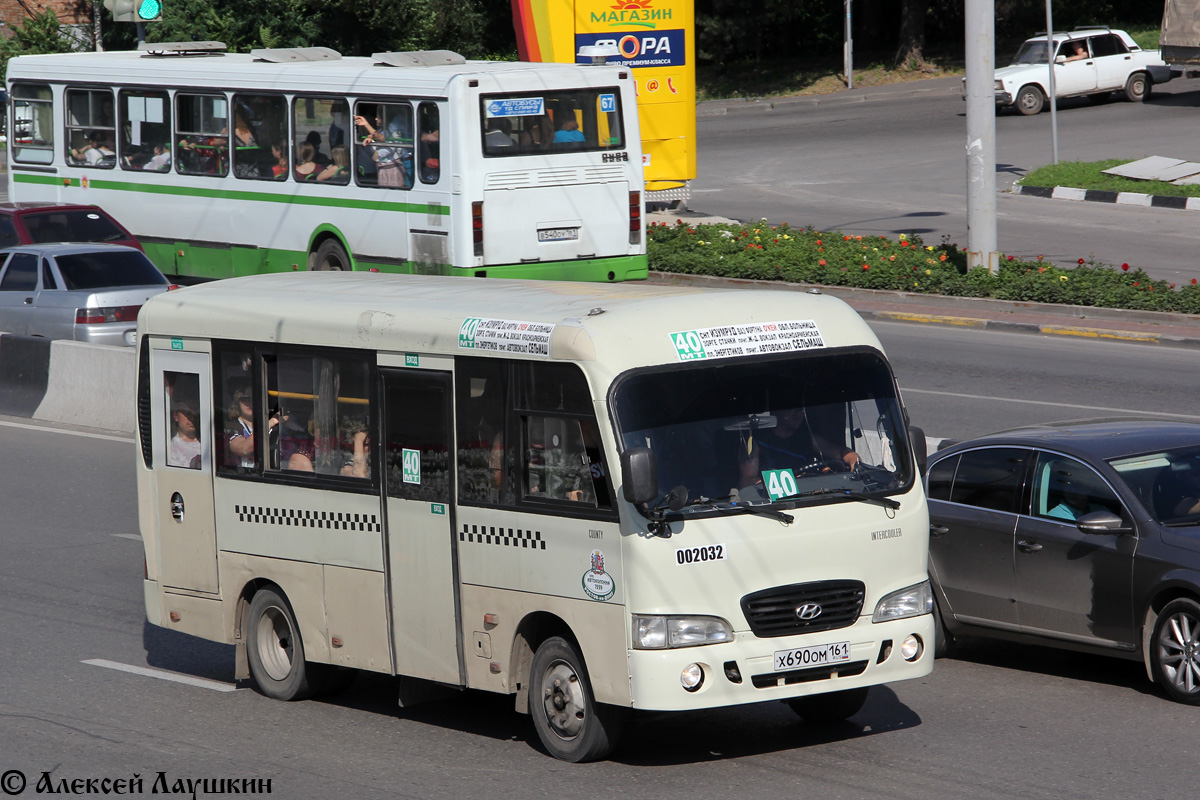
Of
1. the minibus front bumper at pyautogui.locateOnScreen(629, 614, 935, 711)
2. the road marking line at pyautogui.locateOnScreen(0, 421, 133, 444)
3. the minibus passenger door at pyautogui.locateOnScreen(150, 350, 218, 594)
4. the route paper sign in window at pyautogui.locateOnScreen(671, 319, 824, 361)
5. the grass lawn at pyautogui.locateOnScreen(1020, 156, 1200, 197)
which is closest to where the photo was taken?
the minibus front bumper at pyautogui.locateOnScreen(629, 614, 935, 711)

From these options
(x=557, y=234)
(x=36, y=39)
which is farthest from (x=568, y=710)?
(x=36, y=39)

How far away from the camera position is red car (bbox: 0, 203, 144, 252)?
2188 centimetres

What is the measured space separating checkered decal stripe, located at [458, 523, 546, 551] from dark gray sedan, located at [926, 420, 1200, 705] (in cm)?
314

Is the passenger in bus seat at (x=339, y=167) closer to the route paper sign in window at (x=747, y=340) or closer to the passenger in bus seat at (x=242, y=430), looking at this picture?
the passenger in bus seat at (x=242, y=430)

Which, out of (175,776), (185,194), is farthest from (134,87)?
(175,776)

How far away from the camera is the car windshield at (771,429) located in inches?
285

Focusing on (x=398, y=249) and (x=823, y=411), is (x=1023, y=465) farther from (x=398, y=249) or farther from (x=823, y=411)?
(x=398, y=249)

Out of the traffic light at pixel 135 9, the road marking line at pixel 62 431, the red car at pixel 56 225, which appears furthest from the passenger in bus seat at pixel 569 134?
the traffic light at pixel 135 9

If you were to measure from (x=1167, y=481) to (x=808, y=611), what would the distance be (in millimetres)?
2673

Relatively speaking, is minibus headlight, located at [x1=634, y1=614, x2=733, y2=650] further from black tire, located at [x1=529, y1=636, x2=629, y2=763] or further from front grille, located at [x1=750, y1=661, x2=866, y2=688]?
black tire, located at [x1=529, y1=636, x2=629, y2=763]

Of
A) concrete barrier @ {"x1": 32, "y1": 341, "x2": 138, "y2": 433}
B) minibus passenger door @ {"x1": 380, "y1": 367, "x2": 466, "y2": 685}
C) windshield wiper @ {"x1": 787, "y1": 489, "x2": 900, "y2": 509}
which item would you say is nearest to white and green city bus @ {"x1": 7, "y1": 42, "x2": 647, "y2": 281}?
concrete barrier @ {"x1": 32, "y1": 341, "x2": 138, "y2": 433}

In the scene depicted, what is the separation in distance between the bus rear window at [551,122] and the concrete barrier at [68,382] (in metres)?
5.09

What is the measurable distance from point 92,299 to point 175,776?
13136 mm

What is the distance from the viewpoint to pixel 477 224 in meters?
19.4
